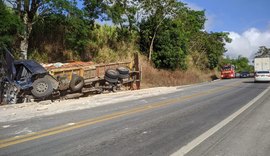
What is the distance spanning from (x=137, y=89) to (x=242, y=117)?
12.6 metres

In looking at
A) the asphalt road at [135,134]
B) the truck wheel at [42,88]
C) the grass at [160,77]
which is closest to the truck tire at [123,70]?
the truck wheel at [42,88]

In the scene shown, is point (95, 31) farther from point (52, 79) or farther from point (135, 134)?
point (135, 134)

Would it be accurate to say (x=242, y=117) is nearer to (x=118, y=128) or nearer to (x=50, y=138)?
(x=118, y=128)

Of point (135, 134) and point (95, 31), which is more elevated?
point (95, 31)

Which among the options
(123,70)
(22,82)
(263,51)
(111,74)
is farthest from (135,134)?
(263,51)

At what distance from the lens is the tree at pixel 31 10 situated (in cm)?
2152

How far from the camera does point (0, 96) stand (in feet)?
48.7

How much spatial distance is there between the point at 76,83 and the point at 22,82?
9.74 ft

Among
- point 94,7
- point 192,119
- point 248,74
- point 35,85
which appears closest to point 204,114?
point 192,119

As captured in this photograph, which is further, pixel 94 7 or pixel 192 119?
pixel 94 7

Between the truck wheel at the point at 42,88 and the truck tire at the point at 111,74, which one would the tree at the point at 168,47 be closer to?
the truck tire at the point at 111,74

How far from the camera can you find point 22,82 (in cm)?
1541

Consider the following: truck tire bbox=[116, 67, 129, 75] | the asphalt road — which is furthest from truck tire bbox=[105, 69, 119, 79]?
the asphalt road

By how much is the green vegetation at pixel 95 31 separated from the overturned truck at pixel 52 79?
3.72 metres
